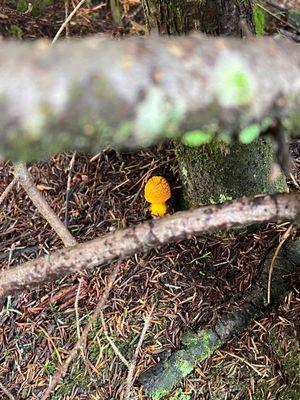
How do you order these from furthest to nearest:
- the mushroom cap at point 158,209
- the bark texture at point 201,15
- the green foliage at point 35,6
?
1. the green foliage at point 35,6
2. the mushroom cap at point 158,209
3. the bark texture at point 201,15

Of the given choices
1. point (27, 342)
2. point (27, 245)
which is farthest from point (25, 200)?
point (27, 342)

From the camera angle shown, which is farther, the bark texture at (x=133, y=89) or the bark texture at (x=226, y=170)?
the bark texture at (x=226, y=170)

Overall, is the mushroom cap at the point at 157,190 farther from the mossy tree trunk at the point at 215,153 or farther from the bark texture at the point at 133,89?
the bark texture at the point at 133,89

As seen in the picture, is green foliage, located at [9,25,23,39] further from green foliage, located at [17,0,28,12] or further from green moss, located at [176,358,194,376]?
green moss, located at [176,358,194,376]

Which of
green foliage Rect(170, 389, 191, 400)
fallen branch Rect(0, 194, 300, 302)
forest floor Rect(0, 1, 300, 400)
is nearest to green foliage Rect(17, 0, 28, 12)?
forest floor Rect(0, 1, 300, 400)

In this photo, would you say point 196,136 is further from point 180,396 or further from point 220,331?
point 180,396

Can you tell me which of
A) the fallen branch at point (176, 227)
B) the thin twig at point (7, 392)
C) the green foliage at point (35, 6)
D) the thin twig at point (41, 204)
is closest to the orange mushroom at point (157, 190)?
the thin twig at point (41, 204)

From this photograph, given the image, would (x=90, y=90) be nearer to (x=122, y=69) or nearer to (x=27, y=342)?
(x=122, y=69)
